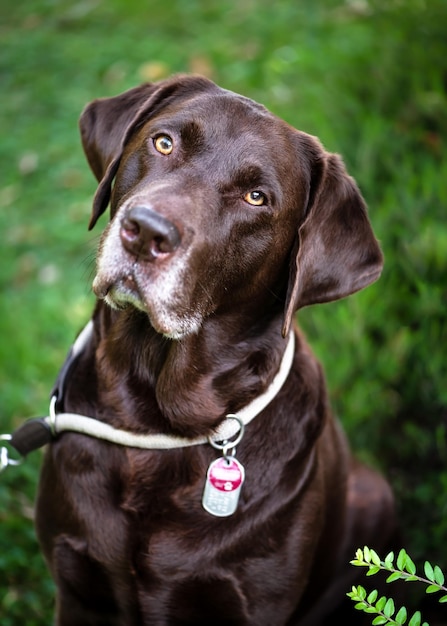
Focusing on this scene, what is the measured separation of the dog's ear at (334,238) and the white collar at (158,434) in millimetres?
266

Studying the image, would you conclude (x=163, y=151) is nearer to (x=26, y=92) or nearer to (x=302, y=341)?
(x=302, y=341)

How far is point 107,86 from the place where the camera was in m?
6.64

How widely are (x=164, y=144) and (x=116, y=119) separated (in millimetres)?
347

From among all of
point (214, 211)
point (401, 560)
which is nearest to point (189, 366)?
point (214, 211)

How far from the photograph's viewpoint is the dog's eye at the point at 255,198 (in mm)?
2574

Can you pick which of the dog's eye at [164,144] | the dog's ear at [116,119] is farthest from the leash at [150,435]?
the dog's eye at [164,144]

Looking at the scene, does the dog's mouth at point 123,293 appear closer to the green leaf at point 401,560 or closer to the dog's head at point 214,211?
the dog's head at point 214,211

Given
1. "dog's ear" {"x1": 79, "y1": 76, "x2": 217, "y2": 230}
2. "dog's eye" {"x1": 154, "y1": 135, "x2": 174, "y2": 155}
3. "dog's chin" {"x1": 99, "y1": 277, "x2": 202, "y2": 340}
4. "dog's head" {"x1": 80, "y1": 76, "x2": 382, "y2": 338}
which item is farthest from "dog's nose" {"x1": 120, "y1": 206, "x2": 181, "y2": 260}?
"dog's ear" {"x1": 79, "y1": 76, "x2": 217, "y2": 230}

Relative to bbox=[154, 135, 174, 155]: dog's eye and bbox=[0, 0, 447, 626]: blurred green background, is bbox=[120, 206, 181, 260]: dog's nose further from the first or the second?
bbox=[0, 0, 447, 626]: blurred green background

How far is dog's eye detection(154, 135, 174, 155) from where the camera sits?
259cm

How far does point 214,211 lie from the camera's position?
2.48 m

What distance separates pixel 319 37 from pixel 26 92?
230 cm

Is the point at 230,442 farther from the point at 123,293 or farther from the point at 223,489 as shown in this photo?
the point at 123,293

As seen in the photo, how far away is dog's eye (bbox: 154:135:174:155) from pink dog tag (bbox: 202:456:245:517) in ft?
3.24
